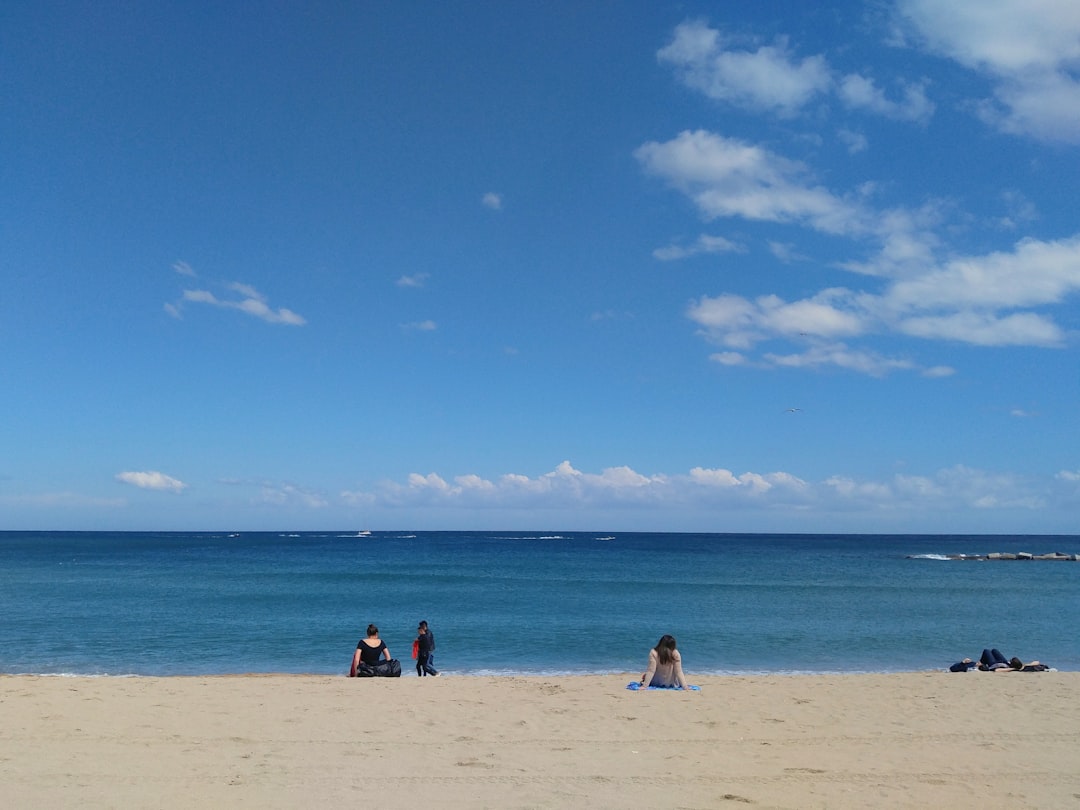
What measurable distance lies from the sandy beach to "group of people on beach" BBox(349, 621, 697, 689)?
62cm

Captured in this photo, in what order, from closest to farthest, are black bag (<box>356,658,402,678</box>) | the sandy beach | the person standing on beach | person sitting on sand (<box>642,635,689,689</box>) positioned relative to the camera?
the sandy beach, person sitting on sand (<box>642,635,689,689</box>), black bag (<box>356,658,402,678</box>), the person standing on beach

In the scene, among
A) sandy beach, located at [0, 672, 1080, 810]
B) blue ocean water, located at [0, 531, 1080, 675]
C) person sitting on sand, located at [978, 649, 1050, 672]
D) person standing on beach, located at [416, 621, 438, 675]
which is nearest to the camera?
sandy beach, located at [0, 672, 1080, 810]

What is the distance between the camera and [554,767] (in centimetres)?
823

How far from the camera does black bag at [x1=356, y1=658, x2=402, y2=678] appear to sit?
608 inches

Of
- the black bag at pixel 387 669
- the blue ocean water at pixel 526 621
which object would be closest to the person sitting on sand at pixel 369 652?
the black bag at pixel 387 669

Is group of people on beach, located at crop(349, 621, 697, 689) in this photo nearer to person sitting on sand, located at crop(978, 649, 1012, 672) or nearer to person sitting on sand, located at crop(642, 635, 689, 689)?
person sitting on sand, located at crop(642, 635, 689, 689)

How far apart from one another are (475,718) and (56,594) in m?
38.2

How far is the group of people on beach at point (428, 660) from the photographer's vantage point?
1399cm

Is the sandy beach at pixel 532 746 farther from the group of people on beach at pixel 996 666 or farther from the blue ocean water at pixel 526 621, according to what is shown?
the blue ocean water at pixel 526 621

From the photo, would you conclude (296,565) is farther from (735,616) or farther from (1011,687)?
(1011,687)

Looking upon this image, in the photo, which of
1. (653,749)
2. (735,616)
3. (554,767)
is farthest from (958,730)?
(735,616)

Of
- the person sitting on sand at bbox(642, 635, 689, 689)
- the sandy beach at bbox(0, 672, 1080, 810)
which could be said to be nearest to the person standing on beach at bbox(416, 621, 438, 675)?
the sandy beach at bbox(0, 672, 1080, 810)

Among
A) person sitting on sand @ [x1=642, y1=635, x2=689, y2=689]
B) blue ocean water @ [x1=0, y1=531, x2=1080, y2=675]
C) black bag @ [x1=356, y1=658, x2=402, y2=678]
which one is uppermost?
person sitting on sand @ [x1=642, y1=635, x2=689, y2=689]

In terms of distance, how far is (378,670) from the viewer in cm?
1553
